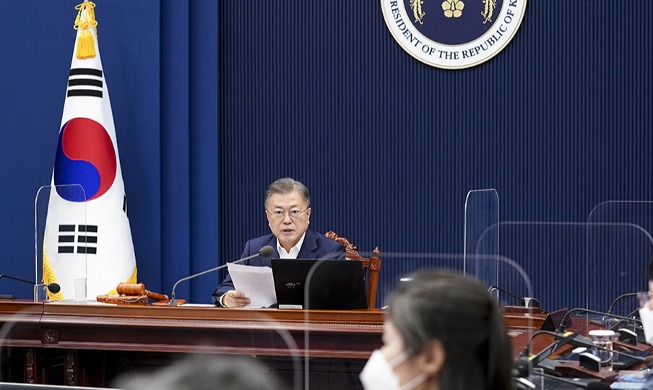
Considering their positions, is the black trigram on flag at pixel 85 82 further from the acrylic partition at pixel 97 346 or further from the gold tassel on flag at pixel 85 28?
the acrylic partition at pixel 97 346

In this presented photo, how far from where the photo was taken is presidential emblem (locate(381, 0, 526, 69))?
238 inches

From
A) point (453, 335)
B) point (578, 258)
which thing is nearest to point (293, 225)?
point (578, 258)

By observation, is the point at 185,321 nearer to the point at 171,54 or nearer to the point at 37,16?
the point at 171,54

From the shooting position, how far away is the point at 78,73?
19.6ft

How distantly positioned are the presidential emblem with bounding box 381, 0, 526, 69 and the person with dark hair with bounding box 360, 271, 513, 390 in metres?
4.76

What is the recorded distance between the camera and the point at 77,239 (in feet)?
19.2

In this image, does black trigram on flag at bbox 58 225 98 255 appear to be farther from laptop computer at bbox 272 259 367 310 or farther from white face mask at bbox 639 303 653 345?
white face mask at bbox 639 303 653 345

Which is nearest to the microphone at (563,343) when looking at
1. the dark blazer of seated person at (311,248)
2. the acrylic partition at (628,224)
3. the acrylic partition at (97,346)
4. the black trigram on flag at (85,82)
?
the acrylic partition at (628,224)

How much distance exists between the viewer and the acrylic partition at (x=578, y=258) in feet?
15.0

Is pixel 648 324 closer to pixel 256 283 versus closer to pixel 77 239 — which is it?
pixel 256 283

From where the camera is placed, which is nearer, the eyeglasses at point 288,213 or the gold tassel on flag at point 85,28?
the eyeglasses at point 288,213

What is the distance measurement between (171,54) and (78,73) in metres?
0.65

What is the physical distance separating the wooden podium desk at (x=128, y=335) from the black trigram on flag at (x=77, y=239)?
1.50 m

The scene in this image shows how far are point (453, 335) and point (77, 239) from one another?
186 inches
